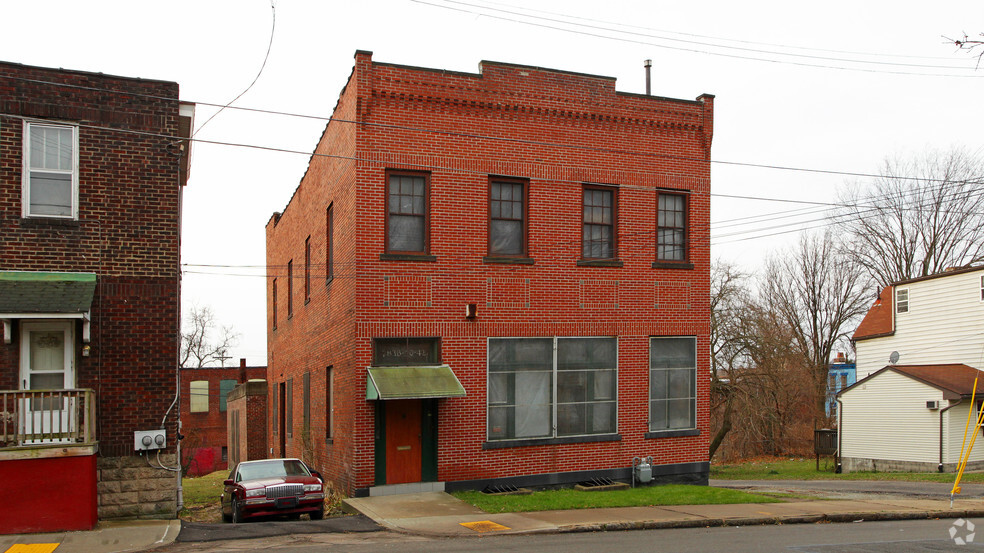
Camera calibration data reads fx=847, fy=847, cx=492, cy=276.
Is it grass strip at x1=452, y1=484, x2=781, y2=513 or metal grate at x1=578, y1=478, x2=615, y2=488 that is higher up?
grass strip at x1=452, y1=484, x2=781, y2=513

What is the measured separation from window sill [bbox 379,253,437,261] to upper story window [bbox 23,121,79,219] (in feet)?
19.5

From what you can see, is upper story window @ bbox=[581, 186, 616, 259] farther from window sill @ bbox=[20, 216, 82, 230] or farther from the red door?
window sill @ bbox=[20, 216, 82, 230]

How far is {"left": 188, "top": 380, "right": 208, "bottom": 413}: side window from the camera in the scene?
172ft

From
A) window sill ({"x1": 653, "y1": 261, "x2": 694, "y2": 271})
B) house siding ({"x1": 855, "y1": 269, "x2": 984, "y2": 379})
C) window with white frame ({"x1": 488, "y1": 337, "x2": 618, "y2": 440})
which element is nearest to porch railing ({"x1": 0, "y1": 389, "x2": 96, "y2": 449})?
window with white frame ({"x1": 488, "y1": 337, "x2": 618, "y2": 440})

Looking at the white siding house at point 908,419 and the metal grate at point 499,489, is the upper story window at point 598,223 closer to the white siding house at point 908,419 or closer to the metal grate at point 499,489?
the metal grate at point 499,489

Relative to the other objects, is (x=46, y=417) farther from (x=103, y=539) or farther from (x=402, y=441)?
(x=402, y=441)

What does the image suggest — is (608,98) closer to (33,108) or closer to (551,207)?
(551,207)

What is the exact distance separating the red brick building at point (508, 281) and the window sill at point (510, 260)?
0.22 ft

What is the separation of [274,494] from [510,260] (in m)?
7.10

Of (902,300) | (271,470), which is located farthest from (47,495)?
(902,300)

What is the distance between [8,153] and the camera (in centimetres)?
1492

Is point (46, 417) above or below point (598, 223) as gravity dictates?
below

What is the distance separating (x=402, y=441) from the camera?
18.0 meters

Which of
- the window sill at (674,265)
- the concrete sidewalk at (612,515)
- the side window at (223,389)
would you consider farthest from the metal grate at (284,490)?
the side window at (223,389)
